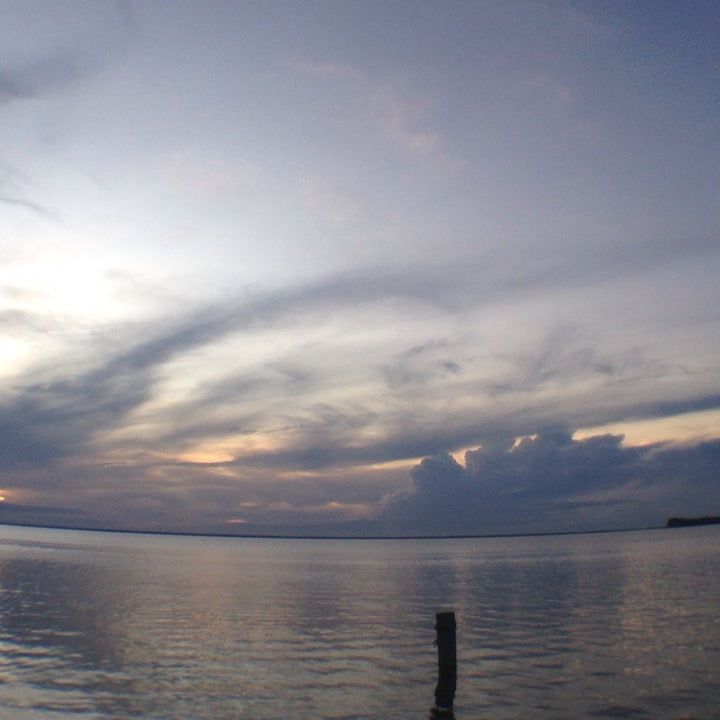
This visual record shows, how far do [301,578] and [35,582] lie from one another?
111 feet

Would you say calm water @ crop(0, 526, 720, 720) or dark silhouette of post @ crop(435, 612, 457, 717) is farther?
dark silhouette of post @ crop(435, 612, 457, 717)

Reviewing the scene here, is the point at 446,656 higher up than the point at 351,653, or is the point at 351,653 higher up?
the point at 446,656

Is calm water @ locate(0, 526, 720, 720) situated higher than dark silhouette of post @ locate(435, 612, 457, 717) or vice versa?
dark silhouette of post @ locate(435, 612, 457, 717)

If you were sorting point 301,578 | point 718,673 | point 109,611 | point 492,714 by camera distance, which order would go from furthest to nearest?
1. point 301,578
2. point 109,611
3. point 718,673
4. point 492,714

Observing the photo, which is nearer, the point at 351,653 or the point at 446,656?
the point at 446,656

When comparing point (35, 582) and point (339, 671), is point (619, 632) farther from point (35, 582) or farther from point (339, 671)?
point (35, 582)

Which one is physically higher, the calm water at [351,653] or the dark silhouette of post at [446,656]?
the dark silhouette of post at [446,656]

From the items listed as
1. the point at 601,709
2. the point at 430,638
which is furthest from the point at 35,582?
the point at 601,709

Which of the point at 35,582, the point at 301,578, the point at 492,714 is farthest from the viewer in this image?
the point at 301,578

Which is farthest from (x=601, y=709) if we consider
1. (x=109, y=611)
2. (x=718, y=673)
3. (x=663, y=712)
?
(x=109, y=611)

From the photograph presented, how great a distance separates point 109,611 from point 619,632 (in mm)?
37453

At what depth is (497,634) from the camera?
41.4 m

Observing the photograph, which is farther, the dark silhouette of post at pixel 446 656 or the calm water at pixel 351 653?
the dark silhouette of post at pixel 446 656

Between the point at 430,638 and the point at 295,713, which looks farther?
the point at 430,638
